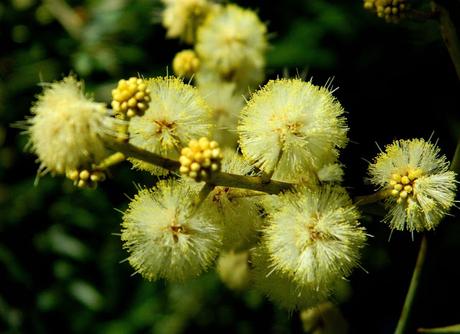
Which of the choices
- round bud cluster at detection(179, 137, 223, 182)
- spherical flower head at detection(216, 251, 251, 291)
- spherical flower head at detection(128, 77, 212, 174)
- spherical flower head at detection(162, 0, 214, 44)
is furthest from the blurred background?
round bud cluster at detection(179, 137, 223, 182)

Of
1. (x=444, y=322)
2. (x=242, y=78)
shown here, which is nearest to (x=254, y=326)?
(x=444, y=322)

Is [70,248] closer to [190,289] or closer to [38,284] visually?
[38,284]

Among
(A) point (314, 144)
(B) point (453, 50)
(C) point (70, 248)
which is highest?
(B) point (453, 50)

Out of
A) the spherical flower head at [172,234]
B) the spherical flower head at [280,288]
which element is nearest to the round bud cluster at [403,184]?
the spherical flower head at [280,288]

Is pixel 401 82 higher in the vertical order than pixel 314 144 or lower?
lower

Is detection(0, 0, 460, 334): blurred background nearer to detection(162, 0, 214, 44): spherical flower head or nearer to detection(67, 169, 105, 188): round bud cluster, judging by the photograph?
detection(162, 0, 214, 44): spherical flower head

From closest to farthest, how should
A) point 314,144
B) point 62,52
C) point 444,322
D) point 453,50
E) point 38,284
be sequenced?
point 314,144, point 453,50, point 444,322, point 38,284, point 62,52
